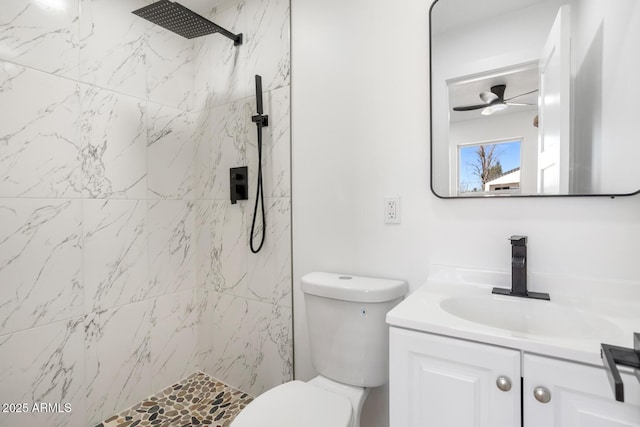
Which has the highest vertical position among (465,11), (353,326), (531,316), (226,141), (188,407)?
(465,11)

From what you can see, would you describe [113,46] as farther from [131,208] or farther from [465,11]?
[465,11]

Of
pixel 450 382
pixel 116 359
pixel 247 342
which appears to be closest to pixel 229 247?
pixel 247 342

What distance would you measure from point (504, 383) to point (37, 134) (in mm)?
1929

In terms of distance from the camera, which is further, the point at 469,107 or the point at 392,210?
the point at 392,210

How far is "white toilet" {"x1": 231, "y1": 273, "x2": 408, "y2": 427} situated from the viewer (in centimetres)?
111

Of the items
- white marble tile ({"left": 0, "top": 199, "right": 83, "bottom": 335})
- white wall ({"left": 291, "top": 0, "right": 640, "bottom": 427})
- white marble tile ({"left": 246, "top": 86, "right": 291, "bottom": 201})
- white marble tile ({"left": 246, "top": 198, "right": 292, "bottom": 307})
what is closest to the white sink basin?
white wall ({"left": 291, "top": 0, "right": 640, "bottom": 427})

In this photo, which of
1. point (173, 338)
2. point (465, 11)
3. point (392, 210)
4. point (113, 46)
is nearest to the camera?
point (465, 11)

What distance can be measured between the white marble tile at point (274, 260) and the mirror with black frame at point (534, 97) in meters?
0.79

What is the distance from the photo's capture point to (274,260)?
1.73m

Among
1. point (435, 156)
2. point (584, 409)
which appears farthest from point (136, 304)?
point (584, 409)

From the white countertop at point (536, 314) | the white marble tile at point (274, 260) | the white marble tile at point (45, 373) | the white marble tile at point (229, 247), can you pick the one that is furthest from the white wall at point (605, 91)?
the white marble tile at point (45, 373)

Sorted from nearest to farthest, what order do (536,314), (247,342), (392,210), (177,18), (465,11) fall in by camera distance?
1. (536,314)
2. (465,11)
3. (392,210)
4. (177,18)
5. (247,342)

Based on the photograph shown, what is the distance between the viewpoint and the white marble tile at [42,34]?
4.34 feet

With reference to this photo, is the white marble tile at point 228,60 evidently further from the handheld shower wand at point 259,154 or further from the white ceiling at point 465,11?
the white ceiling at point 465,11
